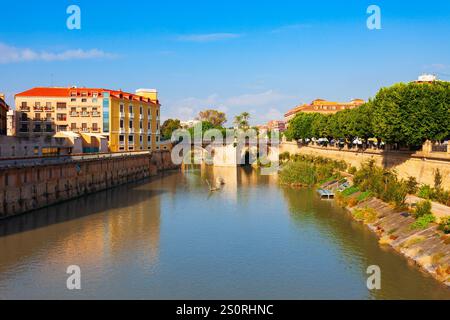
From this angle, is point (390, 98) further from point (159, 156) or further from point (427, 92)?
point (159, 156)

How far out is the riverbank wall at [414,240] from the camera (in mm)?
35031

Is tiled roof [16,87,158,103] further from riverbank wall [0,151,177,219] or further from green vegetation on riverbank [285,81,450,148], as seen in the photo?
green vegetation on riverbank [285,81,450,148]

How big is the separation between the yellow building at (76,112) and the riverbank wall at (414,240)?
7525 cm

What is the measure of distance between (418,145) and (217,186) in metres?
41.8

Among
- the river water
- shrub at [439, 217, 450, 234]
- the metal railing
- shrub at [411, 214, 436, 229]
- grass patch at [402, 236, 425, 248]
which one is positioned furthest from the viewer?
the metal railing

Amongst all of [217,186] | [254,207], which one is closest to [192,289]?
[254,207]

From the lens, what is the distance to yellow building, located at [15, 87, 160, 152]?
109 m

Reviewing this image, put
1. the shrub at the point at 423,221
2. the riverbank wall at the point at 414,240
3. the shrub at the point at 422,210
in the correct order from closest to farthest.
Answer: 1. the riverbank wall at the point at 414,240
2. the shrub at the point at 423,221
3. the shrub at the point at 422,210

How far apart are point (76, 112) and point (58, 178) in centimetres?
4605

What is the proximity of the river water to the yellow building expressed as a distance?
143 feet

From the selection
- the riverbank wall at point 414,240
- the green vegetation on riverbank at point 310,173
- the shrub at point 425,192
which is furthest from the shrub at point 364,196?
the green vegetation on riverbank at point 310,173

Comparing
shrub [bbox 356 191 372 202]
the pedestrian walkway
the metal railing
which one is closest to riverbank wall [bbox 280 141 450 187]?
the pedestrian walkway

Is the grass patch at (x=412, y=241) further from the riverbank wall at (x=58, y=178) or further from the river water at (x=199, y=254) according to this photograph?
the riverbank wall at (x=58, y=178)
